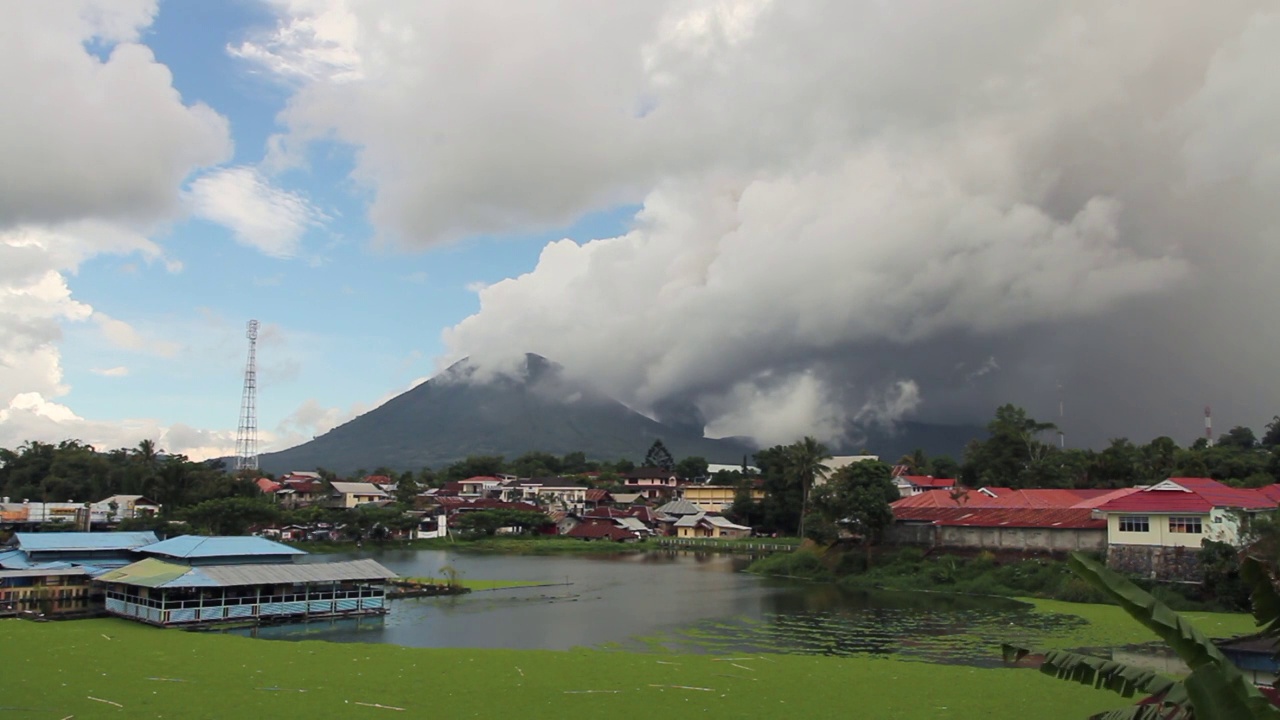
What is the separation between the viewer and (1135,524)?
30594 mm

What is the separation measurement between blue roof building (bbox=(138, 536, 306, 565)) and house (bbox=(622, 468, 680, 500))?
6373 centimetres

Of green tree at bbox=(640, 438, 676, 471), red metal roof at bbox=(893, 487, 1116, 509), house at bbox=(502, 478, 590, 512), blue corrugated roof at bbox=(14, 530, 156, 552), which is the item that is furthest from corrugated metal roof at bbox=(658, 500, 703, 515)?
blue corrugated roof at bbox=(14, 530, 156, 552)

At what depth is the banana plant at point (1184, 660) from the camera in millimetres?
4402

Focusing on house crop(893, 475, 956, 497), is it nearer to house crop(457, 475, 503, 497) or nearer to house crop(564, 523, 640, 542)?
house crop(564, 523, 640, 542)

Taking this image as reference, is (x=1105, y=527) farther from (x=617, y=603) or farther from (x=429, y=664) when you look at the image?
(x=429, y=664)

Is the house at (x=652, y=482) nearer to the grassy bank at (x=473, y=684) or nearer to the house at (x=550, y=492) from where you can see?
the house at (x=550, y=492)

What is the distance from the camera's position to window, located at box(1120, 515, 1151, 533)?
3020 centimetres

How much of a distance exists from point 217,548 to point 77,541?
7.21m

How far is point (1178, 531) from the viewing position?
29.2m

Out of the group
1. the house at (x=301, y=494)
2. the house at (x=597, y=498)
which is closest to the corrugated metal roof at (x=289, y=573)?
the house at (x=301, y=494)

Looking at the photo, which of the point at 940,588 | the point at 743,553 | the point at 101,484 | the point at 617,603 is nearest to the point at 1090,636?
the point at 940,588

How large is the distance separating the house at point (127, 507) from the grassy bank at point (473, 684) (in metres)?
35.9

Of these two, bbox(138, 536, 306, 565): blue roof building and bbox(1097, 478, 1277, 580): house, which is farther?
bbox(1097, 478, 1277, 580): house

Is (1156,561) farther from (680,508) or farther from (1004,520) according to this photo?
(680,508)
